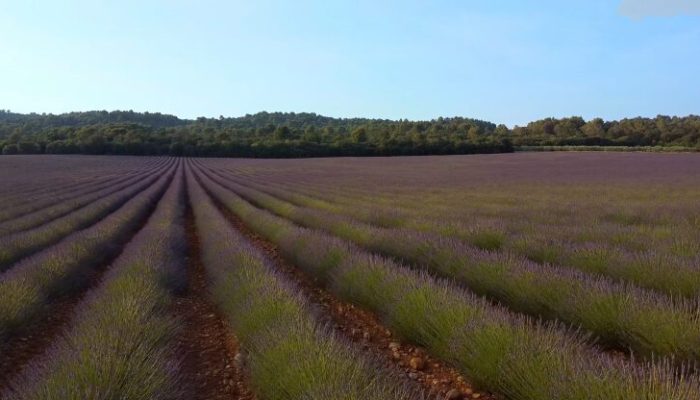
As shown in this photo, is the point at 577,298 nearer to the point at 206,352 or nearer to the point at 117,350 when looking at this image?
the point at 206,352

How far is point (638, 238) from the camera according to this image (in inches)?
260

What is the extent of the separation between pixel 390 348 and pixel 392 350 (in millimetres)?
56

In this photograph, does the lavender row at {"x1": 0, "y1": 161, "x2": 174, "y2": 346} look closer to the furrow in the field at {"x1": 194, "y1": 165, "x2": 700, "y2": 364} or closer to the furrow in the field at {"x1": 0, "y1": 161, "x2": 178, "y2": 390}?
the furrow in the field at {"x1": 0, "y1": 161, "x2": 178, "y2": 390}

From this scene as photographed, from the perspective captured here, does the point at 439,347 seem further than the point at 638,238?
No

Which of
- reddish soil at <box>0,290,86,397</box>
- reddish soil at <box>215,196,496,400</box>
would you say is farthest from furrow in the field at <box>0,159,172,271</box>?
reddish soil at <box>215,196,496,400</box>

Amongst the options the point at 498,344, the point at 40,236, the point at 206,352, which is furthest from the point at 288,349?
the point at 40,236

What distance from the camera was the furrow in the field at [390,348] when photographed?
3.31 meters

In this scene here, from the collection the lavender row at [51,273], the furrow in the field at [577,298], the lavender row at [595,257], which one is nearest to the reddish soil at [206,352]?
the lavender row at [51,273]

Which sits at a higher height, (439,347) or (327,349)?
A: (327,349)

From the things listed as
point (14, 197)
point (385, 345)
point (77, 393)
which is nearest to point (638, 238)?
point (385, 345)

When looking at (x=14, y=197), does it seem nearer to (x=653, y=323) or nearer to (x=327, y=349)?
(x=327, y=349)

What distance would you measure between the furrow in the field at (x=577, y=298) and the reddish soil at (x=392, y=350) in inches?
39.7

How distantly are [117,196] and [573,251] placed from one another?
15184 millimetres

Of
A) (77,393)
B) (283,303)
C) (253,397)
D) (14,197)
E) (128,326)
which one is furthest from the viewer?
(14,197)
